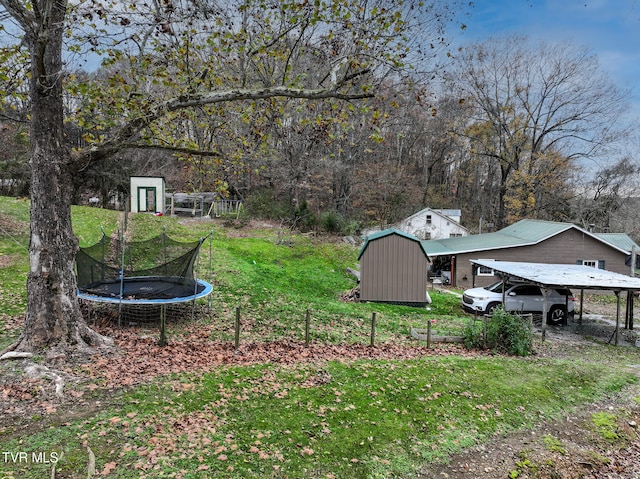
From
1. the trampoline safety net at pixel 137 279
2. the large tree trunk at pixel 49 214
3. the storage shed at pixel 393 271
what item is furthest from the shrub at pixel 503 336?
the large tree trunk at pixel 49 214

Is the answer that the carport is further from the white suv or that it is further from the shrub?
the shrub

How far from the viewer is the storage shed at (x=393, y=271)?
16688 mm

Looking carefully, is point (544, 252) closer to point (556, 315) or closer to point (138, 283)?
point (556, 315)

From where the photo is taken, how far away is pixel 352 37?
27.5 feet

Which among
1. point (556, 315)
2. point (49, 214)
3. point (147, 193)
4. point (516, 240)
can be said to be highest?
point (147, 193)

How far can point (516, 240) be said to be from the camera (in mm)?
25828

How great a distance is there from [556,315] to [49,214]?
16936mm

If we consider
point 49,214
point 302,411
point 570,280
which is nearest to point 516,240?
point 570,280

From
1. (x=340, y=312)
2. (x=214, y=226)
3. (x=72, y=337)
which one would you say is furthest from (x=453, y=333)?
(x=214, y=226)

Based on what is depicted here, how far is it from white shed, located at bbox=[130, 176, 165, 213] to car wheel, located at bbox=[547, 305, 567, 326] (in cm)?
2491

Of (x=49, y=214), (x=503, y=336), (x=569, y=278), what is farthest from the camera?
(x=569, y=278)

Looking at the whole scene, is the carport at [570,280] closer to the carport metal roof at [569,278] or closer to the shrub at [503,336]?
the carport metal roof at [569,278]

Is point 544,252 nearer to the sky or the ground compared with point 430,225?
nearer to the ground

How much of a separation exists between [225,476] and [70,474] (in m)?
1.49
